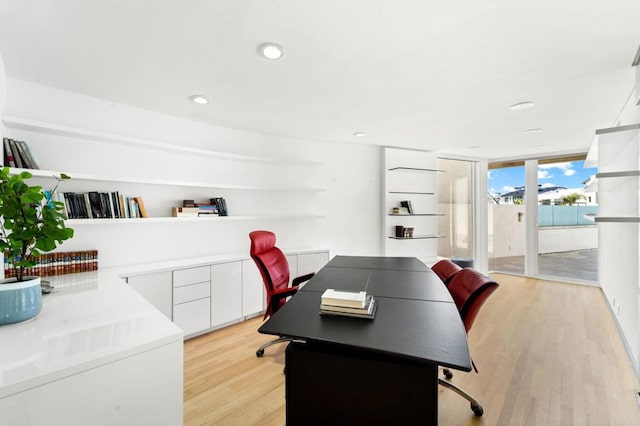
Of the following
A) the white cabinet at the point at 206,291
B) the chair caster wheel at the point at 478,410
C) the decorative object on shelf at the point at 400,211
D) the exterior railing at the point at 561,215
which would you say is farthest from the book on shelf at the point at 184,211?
the exterior railing at the point at 561,215

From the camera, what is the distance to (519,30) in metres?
1.75

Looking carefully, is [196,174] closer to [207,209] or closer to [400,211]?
[207,209]

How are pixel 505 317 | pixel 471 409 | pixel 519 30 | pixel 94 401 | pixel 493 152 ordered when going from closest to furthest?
pixel 94 401, pixel 519 30, pixel 471 409, pixel 505 317, pixel 493 152

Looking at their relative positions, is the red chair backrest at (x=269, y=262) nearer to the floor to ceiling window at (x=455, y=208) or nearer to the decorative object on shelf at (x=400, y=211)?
the decorative object on shelf at (x=400, y=211)

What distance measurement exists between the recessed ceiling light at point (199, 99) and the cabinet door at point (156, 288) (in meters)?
1.76

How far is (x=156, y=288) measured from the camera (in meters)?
2.86

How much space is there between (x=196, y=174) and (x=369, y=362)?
10.2 ft

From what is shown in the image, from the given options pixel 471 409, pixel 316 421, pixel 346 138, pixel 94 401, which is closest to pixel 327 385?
pixel 316 421

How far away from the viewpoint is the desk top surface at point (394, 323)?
1.30 metres

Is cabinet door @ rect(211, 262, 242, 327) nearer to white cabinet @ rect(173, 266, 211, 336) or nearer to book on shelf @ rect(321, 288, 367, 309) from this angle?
white cabinet @ rect(173, 266, 211, 336)

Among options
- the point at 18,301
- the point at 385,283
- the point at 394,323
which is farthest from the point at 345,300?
the point at 18,301

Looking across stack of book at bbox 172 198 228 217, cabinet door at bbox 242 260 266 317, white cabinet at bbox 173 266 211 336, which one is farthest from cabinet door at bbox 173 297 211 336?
stack of book at bbox 172 198 228 217

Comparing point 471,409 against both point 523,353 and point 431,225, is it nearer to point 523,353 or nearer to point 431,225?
point 523,353

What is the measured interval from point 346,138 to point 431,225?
2504 millimetres
